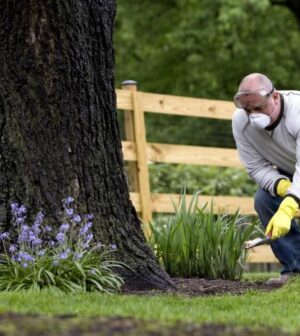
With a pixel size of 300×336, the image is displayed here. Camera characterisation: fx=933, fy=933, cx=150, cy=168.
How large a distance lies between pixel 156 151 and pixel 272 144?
7.74ft

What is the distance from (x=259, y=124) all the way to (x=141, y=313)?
225 cm

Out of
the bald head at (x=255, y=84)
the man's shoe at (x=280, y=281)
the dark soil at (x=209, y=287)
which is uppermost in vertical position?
the bald head at (x=255, y=84)

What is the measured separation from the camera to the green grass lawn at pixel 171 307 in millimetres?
4145

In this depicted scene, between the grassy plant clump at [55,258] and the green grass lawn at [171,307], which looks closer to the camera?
the green grass lawn at [171,307]

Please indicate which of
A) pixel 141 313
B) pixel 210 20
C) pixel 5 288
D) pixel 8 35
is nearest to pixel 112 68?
pixel 8 35

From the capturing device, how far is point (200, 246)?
21.1ft

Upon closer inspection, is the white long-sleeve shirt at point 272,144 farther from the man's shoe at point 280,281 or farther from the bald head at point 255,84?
the man's shoe at point 280,281

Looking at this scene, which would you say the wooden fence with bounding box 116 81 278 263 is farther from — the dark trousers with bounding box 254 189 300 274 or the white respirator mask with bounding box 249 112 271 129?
the white respirator mask with bounding box 249 112 271 129

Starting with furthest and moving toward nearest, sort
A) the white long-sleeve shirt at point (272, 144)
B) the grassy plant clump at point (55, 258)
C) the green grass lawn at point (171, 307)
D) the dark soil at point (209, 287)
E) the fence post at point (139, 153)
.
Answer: the fence post at point (139, 153), the white long-sleeve shirt at point (272, 144), the dark soil at point (209, 287), the grassy plant clump at point (55, 258), the green grass lawn at point (171, 307)

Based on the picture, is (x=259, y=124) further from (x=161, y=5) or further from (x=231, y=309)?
(x=161, y=5)

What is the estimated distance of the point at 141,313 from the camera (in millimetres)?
4238

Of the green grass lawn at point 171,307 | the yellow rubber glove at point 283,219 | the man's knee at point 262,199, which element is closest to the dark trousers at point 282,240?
the man's knee at point 262,199

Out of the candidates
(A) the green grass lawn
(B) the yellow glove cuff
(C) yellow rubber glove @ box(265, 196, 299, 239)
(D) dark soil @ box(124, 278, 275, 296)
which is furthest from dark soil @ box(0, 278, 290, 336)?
(B) the yellow glove cuff

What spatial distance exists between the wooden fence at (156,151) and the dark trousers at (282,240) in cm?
132
